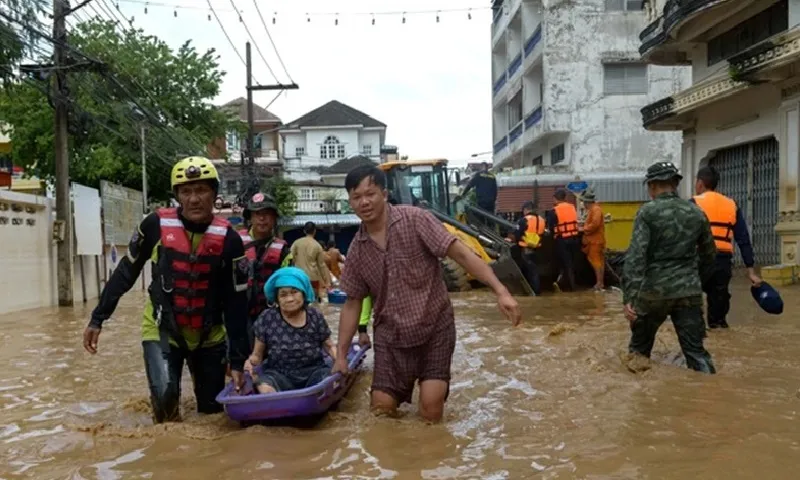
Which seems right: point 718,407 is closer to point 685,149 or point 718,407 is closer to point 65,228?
point 65,228

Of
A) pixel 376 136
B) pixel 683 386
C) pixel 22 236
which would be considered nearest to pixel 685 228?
pixel 683 386

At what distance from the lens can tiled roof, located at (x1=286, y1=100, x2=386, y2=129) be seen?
57750 mm

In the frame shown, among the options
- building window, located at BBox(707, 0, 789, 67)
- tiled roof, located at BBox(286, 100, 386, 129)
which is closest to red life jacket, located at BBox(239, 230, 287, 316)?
building window, located at BBox(707, 0, 789, 67)

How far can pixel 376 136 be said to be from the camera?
196 feet

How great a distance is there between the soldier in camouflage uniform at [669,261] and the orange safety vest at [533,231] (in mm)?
7381

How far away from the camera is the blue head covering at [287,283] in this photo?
17.2 ft

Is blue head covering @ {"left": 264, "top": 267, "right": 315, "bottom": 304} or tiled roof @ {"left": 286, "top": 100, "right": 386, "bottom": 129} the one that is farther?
tiled roof @ {"left": 286, "top": 100, "right": 386, "bottom": 129}

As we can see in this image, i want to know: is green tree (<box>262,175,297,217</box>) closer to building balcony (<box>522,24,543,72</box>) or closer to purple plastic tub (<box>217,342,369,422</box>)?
building balcony (<box>522,24,543,72</box>)

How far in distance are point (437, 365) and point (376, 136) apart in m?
56.0

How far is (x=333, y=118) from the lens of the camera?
58500 millimetres

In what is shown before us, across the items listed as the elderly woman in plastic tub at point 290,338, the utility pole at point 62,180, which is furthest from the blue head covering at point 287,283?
the utility pole at point 62,180

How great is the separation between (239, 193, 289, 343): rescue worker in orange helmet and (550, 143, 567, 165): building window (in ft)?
82.9

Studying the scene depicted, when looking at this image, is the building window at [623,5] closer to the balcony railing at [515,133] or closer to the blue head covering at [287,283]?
the balcony railing at [515,133]

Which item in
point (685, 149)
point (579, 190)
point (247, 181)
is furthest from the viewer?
point (247, 181)
